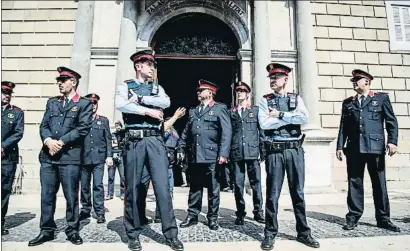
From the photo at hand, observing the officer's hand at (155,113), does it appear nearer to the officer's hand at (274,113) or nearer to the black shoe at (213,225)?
the officer's hand at (274,113)

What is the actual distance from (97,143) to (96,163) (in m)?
0.41

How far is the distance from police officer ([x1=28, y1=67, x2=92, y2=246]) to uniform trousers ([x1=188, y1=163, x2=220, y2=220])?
170 cm

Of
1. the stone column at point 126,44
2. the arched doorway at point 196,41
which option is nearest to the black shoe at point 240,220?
the stone column at point 126,44

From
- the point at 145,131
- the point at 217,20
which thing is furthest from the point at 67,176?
the point at 217,20

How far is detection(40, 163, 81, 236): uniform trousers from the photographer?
373cm

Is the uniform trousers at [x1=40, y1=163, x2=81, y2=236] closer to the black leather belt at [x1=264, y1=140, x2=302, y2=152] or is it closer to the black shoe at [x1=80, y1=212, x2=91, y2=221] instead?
the black shoe at [x1=80, y1=212, x2=91, y2=221]

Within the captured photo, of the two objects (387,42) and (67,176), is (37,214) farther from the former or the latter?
(387,42)

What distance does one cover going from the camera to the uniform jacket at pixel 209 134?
15.3 feet

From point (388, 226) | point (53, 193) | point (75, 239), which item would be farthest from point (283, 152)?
point (53, 193)

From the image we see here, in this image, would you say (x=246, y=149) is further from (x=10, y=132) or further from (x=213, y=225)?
(x=10, y=132)

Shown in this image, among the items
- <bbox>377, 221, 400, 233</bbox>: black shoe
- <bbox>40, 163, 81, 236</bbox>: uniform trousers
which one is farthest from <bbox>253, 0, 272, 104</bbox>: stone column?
<bbox>40, 163, 81, 236</bbox>: uniform trousers

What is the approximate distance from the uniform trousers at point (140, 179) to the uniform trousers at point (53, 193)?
75 cm

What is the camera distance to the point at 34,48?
8797mm

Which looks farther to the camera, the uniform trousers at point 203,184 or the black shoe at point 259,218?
the black shoe at point 259,218
